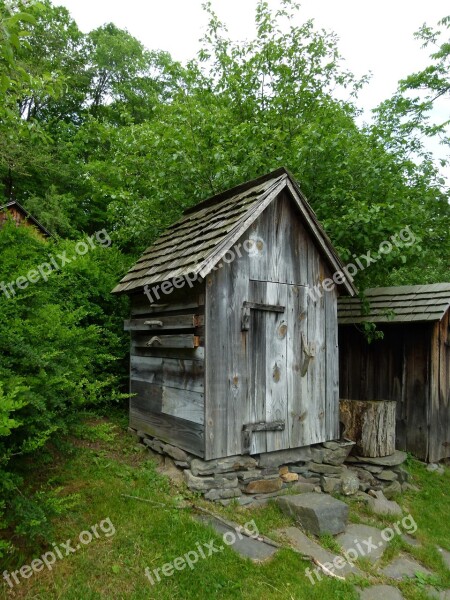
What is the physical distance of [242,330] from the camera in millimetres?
5133

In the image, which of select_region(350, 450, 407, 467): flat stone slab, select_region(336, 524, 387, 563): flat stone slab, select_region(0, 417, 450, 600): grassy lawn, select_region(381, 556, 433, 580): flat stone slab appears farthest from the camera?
select_region(350, 450, 407, 467): flat stone slab

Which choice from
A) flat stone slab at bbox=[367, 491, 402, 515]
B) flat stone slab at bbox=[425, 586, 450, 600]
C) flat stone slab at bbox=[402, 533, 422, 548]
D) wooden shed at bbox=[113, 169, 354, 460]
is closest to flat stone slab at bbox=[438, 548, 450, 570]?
flat stone slab at bbox=[402, 533, 422, 548]

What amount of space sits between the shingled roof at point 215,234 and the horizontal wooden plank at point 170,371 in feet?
3.57

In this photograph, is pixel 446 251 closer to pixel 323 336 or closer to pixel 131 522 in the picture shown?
pixel 323 336

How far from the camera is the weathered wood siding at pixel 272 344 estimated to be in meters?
4.92

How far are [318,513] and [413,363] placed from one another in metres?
4.39

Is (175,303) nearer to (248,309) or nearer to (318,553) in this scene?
(248,309)

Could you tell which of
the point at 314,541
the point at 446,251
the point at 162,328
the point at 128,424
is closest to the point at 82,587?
the point at 314,541

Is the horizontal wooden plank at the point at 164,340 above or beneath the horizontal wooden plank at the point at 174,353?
above

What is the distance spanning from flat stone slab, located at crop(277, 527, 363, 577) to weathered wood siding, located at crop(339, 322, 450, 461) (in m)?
4.16

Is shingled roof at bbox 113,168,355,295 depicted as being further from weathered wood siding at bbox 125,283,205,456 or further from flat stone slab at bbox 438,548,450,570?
flat stone slab at bbox 438,548,450,570

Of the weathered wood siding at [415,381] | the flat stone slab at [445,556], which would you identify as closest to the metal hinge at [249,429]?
the flat stone slab at [445,556]

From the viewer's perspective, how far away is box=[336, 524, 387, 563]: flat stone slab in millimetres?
4414

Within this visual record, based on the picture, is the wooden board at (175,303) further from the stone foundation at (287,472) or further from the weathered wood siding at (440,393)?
the weathered wood siding at (440,393)
